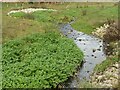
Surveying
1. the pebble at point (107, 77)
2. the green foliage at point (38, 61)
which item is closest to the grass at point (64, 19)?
the green foliage at point (38, 61)

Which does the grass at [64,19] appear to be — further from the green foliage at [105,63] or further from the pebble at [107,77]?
the pebble at [107,77]

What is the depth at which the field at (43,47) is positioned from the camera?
21.4m

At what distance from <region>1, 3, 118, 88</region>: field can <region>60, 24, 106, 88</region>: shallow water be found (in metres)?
0.56

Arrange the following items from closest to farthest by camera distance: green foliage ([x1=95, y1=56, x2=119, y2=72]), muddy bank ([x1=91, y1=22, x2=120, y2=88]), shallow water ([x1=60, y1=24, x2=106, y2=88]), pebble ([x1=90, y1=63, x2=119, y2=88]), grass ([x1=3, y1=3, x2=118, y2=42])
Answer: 1. pebble ([x1=90, y1=63, x2=119, y2=88])
2. muddy bank ([x1=91, y1=22, x2=120, y2=88])
3. shallow water ([x1=60, y1=24, x2=106, y2=88])
4. green foliage ([x1=95, y1=56, x2=119, y2=72])
5. grass ([x1=3, y1=3, x2=118, y2=42])

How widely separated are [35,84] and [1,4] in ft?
104

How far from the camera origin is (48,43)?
91.9 ft

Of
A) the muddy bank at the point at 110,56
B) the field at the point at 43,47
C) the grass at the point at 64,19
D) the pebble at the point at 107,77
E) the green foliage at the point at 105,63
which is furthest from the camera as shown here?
the grass at the point at 64,19

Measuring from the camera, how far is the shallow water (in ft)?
75.9

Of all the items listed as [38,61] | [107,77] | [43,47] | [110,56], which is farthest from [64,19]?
[107,77]

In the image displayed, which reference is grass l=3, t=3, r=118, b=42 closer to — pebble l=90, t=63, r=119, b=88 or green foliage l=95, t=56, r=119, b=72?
green foliage l=95, t=56, r=119, b=72

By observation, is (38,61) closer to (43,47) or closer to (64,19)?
(43,47)

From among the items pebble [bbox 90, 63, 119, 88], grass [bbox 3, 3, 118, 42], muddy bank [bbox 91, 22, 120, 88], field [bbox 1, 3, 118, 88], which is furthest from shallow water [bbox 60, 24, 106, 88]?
grass [bbox 3, 3, 118, 42]

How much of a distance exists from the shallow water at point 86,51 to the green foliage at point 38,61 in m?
0.62

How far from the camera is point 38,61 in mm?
23516
